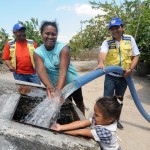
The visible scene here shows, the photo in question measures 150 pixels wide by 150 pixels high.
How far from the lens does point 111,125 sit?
2.62 m

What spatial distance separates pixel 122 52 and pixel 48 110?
2.19m

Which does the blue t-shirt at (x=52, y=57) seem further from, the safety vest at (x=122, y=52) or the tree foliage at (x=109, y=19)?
the tree foliage at (x=109, y=19)

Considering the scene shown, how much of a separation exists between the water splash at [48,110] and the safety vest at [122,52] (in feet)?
5.17

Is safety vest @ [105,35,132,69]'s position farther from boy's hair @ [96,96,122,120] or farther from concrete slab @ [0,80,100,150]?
concrete slab @ [0,80,100,150]

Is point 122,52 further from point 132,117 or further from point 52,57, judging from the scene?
point 132,117

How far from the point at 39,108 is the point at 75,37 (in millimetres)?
9702

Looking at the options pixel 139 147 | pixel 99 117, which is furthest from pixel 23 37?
pixel 99 117

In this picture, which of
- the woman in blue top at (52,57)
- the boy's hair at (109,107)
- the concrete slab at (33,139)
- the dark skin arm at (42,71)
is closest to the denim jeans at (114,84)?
the woman in blue top at (52,57)

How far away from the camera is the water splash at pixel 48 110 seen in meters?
2.65

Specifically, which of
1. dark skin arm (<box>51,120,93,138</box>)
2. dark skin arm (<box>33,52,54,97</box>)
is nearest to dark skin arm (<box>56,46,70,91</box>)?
dark skin arm (<box>33,52,54,97</box>)

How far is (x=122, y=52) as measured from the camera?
4734 mm

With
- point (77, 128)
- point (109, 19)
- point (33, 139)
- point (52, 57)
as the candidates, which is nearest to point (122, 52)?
point (52, 57)

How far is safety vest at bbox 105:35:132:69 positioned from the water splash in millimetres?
1576

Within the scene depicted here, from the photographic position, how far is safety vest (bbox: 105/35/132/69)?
472cm
